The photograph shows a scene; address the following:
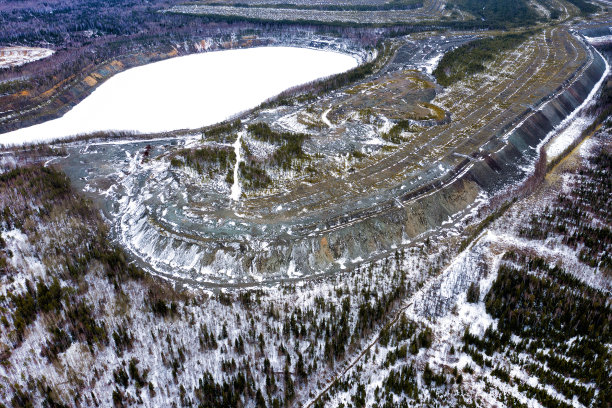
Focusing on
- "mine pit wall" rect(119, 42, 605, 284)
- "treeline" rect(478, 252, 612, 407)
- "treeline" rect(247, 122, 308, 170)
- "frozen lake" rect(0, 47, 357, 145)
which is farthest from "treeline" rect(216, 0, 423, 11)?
"treeline" rect(478, 252, 612, 407)

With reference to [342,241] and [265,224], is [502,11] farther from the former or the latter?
[265,224]

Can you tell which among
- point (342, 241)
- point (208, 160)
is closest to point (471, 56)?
point (208, 160)

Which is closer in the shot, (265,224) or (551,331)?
(551,331)

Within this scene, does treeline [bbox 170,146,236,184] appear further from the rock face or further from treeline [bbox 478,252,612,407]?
treeline [bbox 478,252,612,407]

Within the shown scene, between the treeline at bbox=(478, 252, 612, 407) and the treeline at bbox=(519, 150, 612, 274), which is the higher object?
the treeline at bbox=(519, 150, 612, 274)

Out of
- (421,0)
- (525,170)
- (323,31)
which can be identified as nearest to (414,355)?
(525,170)

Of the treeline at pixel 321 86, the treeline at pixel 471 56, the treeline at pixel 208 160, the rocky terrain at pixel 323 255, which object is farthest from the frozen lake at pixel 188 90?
the treeline at pixel 471 56
